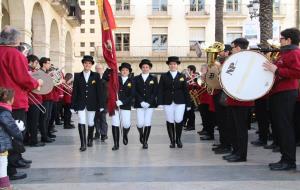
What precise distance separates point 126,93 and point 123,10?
3820 centimetres

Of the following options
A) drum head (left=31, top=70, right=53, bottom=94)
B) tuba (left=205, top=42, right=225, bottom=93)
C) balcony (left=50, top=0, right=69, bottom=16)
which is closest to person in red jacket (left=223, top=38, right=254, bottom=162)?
tuba (left=205, top=42, right=225, bottom=93)

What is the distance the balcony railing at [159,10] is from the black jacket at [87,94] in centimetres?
3754

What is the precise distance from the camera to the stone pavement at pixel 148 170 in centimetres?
674

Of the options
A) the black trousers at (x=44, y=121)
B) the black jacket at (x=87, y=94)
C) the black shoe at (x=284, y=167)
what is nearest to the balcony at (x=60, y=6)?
the black trousers at (x=44, y=121)

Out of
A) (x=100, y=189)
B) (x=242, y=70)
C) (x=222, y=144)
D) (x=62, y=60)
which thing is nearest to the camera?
(x=100, y=189)

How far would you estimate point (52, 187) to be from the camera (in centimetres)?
668

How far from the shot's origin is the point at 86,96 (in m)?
10.1

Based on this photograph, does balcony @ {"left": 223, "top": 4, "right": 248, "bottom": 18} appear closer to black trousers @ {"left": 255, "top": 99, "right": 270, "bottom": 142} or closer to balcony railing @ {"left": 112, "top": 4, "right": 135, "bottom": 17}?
balcony railing @ {"left": 112, "top": 4, "right": 135, "bottom": 17}

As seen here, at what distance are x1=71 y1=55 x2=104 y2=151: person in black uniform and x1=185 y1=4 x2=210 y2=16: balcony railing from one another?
37.8 metres

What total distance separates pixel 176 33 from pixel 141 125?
Result: 37.4 metres

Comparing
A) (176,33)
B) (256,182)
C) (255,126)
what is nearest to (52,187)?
(256,182)

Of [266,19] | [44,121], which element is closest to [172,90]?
[44,121]

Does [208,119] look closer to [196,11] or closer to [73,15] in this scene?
[73,15]

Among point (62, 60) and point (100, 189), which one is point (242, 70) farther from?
point (62, 60)
